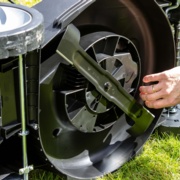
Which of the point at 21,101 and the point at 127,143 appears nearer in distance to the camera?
the point at 21,101

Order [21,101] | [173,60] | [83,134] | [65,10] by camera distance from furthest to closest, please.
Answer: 1. [173,60]
2. [83,134]
3. [65,10]
4. [21,101]

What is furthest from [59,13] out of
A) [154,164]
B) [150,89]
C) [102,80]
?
[154,164]

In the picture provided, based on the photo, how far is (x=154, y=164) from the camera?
2129 mm

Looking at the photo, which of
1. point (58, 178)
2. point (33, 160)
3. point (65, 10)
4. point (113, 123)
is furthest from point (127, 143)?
point (65, 10)

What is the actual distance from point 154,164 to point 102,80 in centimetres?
66

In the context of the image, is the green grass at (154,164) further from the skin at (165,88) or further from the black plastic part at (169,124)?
the skin at (165,88)

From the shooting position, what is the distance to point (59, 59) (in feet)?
5.24

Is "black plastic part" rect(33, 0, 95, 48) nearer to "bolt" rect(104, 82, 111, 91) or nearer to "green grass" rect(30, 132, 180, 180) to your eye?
"bolt" rect(104, 82, 111, 91)

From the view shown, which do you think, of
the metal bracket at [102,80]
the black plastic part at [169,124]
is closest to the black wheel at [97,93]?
the metal bracket at [102,80]

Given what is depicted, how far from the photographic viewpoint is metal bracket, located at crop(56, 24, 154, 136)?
152 cm

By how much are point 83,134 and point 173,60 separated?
55 cm

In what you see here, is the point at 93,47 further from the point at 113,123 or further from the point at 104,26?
the point at 113,123

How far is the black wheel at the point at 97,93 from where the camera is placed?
1.65m

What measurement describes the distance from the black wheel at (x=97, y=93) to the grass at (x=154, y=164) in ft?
0.21
